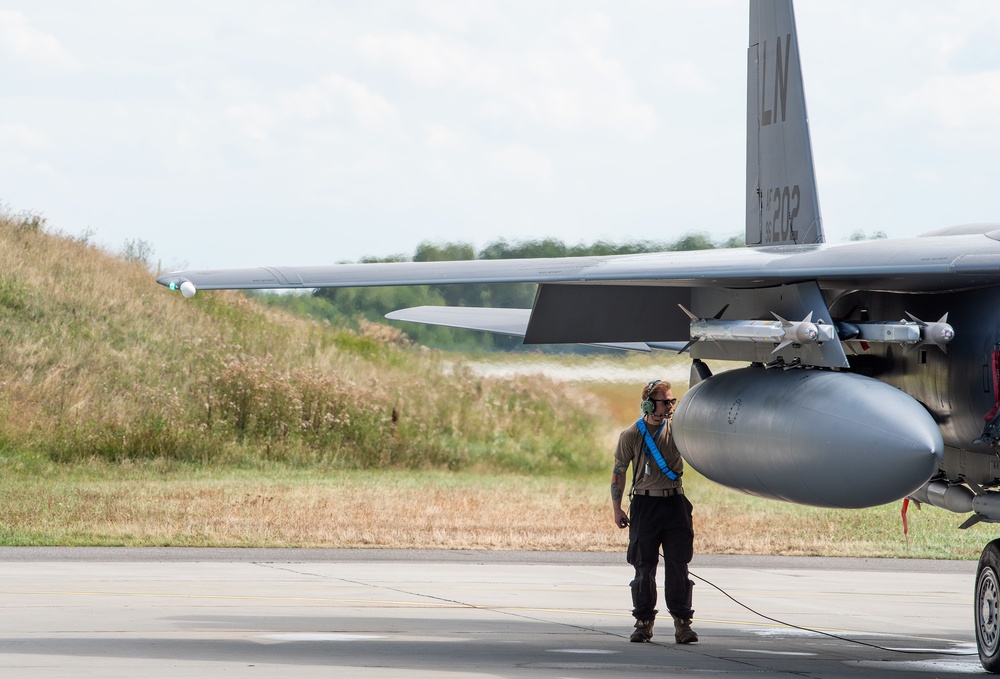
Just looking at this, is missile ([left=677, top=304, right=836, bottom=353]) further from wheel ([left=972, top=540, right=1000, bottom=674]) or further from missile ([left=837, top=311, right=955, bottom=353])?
wheel ([left=972, top=540, right=1000, bottom=674])

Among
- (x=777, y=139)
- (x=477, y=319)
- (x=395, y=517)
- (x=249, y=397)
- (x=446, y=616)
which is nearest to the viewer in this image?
(x=446, y=616)

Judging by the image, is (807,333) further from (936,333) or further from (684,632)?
(684,632)

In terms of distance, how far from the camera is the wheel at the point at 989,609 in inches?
363

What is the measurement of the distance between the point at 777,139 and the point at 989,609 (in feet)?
16.2

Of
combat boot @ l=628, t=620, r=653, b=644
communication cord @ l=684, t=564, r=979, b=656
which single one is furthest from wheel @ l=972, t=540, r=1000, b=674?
combat boot @ l=628, t=620, r=653, b=644

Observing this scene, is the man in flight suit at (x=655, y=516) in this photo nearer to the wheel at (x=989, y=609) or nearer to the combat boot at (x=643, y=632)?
the combat boot at (x=643, y=632)

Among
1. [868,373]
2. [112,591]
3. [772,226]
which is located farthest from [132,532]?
[868,373]

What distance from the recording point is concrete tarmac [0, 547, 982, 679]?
9.20m

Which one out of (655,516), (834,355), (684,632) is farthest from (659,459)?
(834,355)

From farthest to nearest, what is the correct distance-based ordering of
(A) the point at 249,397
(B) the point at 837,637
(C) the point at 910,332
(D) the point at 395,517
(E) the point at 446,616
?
(A) the point at 249,397, (D) the point at 395,517, (E) the point at 446,616, (B) the point at 837,637, (C) the point at 910,332

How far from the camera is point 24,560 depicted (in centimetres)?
1498

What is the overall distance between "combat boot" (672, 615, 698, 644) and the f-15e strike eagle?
144 cm

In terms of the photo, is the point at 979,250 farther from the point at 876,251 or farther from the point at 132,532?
the point at 132,532

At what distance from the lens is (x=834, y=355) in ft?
27.7
